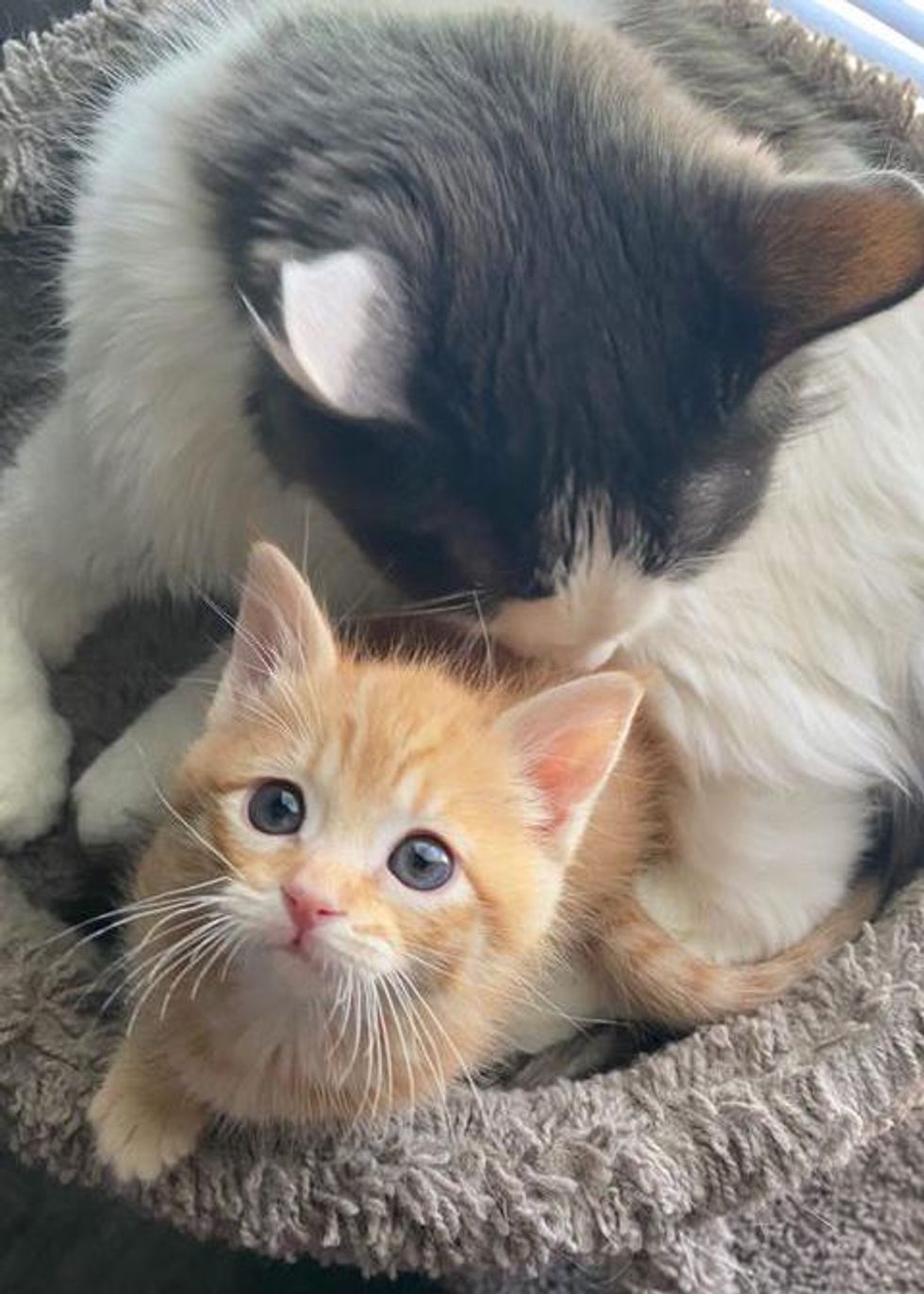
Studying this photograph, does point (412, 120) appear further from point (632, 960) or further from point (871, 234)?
point (632, 960)

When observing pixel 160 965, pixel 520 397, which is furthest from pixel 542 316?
pixel 160 965

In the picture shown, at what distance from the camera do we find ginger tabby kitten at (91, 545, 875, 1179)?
36.9 inches

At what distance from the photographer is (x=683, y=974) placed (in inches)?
51.8

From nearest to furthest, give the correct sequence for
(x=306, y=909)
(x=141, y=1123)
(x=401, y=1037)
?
(x=306, y=909)
(x=401, y=1037)
(x=141, y=1123)

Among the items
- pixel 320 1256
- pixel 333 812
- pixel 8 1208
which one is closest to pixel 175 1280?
pixel 8 1208

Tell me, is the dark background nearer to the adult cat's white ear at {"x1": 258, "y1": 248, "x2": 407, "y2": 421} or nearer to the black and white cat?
the black and white cat

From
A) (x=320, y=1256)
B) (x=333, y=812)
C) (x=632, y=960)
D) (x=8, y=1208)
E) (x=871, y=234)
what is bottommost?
(x=8, y=1208)

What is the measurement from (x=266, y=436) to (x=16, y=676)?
0.34 m

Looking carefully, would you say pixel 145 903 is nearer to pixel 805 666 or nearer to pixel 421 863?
pixel 421 863

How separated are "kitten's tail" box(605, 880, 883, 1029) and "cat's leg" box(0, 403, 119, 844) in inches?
18.3

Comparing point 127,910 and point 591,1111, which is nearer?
point 127,910

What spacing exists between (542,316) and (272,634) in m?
0.26

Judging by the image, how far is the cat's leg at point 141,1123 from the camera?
1.12 m

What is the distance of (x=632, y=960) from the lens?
1302 millimetres
